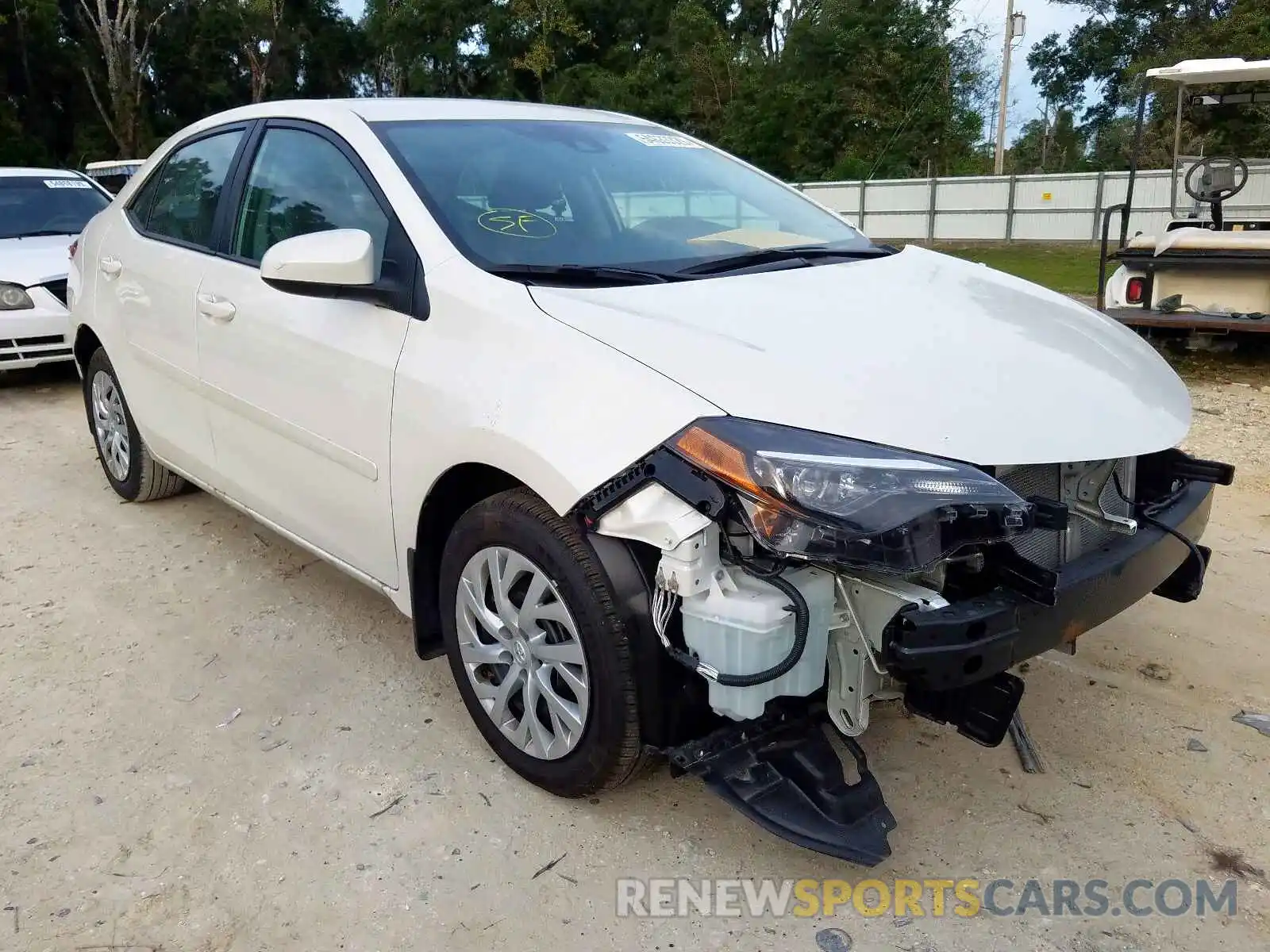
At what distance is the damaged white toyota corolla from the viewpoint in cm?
203

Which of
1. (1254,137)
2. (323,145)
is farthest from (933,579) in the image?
(1254,137)

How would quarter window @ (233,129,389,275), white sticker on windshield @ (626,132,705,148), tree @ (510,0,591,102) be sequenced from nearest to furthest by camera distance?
quarter window @ (233,129,389,275), white sticker on windshield @ (626,132,705,148), tree @ (510,0,591,102)

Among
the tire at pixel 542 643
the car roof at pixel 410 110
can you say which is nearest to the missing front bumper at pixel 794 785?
the tire at pixel 542 643

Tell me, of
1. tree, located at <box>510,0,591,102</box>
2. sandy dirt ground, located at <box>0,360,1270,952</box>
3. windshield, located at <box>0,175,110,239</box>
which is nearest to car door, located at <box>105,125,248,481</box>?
sandy dirt ground, located at <box>0,360,1270,952</box>

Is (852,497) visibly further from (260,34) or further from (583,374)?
(260,34)

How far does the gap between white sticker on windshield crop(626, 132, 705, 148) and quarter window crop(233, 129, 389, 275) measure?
3.44ft

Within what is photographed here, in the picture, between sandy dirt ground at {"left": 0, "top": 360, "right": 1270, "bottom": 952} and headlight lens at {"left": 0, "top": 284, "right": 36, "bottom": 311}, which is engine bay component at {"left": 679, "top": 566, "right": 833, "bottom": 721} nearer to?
sandy dirt ground at {"left": 0, "top": 360, "right": 1270, "bottom": 952}

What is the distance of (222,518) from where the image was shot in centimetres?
462

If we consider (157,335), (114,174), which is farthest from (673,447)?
(114,174)

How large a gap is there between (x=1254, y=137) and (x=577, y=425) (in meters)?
20.3

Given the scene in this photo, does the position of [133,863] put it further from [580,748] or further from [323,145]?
[323,145]

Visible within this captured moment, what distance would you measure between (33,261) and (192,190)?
4307 mm

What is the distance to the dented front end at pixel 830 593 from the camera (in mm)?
1954

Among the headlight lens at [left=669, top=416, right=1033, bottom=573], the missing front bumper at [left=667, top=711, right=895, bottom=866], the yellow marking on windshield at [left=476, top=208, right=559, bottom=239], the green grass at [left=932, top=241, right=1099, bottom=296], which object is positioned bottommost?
the green grass at [left=932, top=241, right=1099, bottom=296]
